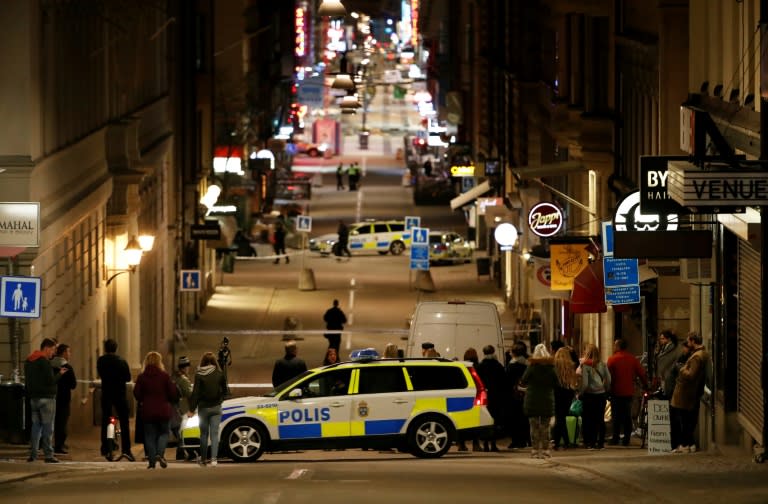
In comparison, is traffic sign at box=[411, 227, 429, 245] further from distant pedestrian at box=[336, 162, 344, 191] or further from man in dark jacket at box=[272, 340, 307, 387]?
distant pedestrian at box=[336, 162, 344, 191]

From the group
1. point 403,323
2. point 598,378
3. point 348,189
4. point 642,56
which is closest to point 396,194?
point 348,189

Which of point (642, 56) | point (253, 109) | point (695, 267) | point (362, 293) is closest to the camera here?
point (695, 267)

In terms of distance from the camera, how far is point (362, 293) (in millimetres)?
55125

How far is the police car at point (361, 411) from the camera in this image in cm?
2359

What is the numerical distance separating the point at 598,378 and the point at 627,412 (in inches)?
36.2

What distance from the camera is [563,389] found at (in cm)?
2477

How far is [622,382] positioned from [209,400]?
20.2 feet

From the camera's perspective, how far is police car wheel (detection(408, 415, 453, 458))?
23703 mm

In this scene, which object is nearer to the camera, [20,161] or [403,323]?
[20,161]

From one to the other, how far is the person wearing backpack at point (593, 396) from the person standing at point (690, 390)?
218cm

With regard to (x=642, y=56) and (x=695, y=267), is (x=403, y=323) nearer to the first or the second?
(x=642, y=56)

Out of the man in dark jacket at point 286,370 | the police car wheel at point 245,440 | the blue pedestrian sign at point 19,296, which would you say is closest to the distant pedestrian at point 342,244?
the man in dark jacket at point 286,370

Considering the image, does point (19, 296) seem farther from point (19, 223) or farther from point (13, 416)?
point (13, 416)

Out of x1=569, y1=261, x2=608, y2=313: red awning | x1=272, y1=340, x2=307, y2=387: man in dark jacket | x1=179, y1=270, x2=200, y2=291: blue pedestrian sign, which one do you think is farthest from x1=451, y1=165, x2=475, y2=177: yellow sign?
x1=272, y1=340, x2=307, y2=387: man in dark jacket
